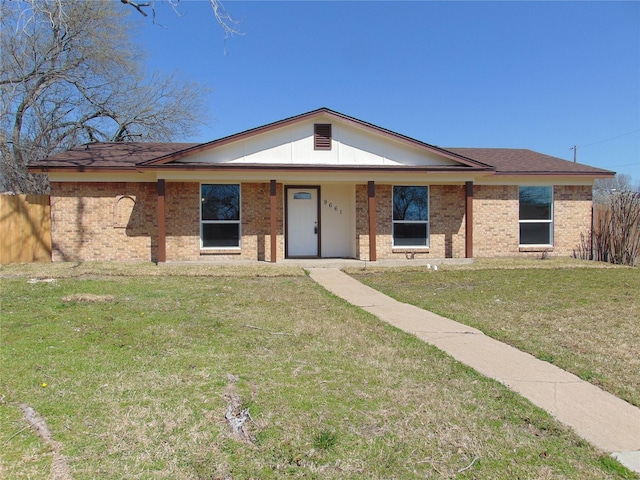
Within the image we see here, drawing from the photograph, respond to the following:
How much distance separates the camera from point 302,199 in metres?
15.0

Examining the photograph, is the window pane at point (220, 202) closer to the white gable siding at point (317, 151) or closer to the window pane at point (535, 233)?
the white gable siding at point (317, 151)

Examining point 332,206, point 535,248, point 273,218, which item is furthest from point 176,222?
point 535,248

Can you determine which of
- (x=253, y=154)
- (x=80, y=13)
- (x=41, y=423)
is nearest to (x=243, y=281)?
(x=253, y=154)

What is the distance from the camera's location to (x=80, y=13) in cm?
2028

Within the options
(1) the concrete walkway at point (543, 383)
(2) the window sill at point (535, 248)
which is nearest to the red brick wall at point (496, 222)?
(2) the window sill at point (535, 248)

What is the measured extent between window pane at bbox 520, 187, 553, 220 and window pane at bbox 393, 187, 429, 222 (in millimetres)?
3598

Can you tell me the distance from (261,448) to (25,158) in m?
26.4

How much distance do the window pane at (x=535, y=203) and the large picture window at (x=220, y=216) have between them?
9851 millimetres

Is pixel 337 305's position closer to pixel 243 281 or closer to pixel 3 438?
pixel 243 281

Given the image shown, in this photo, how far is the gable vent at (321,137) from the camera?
553 inches

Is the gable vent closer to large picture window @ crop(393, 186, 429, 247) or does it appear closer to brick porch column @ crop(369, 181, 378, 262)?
brick porch column @ crop(369, 181, 378, 262)

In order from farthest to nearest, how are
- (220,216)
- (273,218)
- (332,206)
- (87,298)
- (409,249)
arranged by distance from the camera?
(332,206) → (409,249) → (220,216) → (273,218) → (87,298)

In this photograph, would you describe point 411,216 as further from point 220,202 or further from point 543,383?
point 543,383

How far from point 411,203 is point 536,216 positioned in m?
4.63
